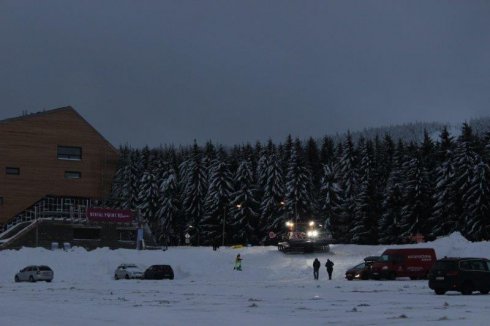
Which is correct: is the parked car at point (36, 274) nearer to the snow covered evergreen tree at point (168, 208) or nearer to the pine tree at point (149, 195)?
the snow covered evergreen tree at point (168, 208)

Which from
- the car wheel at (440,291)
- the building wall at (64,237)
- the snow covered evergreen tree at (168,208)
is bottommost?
the car wheel at (440,291)

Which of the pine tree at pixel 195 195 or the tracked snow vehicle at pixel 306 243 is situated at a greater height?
the pine tree at pixel 195 195

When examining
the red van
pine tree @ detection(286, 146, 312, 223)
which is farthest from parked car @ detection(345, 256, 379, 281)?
pine tree @ detection(286, 146, 312, 223)

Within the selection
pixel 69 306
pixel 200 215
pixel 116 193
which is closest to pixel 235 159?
pixel 200 215

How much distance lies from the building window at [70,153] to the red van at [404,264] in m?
38.6

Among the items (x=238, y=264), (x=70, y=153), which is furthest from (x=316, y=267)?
(x=70, y=153)

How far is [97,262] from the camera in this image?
53219mm

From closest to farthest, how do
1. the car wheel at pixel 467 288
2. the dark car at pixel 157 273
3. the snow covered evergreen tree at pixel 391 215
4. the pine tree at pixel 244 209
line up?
the car wheel at pixel 467 288, the dark car at pixel 157 273, the snow covered evergreen tree at pixel 391 215, the pine tree at pixel 244 209

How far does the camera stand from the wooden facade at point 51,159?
68312 mm

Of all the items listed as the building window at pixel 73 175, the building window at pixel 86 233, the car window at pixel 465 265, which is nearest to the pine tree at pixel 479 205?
the building window at pixel 86 233

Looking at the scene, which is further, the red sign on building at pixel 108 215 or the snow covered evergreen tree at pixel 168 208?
the snow covered evergreen tree at pixel 168 208

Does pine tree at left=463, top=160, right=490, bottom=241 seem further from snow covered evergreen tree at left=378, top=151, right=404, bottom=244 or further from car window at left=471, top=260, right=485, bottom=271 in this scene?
car window at left=471, top=260, right=485, bottom=271

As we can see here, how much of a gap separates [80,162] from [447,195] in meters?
37.7

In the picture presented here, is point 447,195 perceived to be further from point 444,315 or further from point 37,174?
point 444,315
